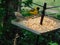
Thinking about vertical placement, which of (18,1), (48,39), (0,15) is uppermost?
(18,1)

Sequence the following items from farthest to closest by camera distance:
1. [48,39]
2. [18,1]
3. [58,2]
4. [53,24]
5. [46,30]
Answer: [58,2] → [48,39] → [18,1] → [53,24] → [46,30]

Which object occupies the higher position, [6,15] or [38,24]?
[38,24]

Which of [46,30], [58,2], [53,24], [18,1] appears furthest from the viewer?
[58,2]

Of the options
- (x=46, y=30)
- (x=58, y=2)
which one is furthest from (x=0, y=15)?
(x=58, y=2)

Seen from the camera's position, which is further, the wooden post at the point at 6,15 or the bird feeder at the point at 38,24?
the wooden post at the point at 6,15

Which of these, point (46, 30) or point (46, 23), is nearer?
point (46, 30)

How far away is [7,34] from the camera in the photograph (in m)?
4.12

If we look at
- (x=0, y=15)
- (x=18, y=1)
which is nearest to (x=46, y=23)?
(x=18, y=1)

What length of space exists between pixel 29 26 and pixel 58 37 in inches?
57.8

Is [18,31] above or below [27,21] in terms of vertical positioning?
below

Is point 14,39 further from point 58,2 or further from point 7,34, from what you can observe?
point 58,2

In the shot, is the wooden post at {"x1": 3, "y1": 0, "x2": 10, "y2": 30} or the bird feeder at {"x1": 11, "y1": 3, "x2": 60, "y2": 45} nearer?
the bird feeder at {"x1": 11, "y1": 3, "x2": 60, "y2": 45}

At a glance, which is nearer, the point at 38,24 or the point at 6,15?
the point at 38,24

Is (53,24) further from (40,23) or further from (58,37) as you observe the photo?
(58,37)
